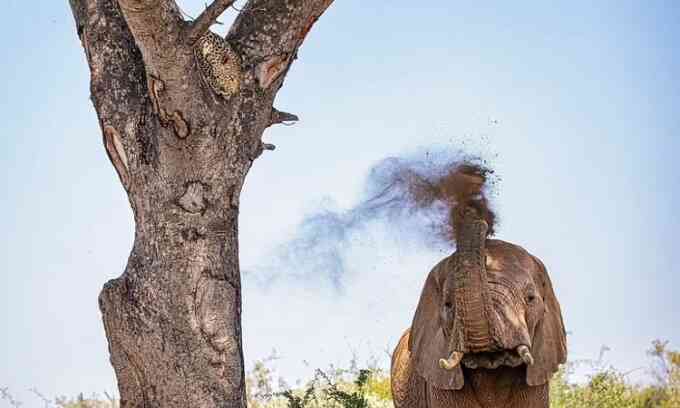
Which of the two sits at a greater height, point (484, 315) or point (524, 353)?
point (484, 315)

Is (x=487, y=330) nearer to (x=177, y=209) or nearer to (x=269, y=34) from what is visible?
(x=177, y=209)

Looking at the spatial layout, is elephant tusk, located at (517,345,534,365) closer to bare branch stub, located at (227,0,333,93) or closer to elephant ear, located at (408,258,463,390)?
elephant ear, located at (408,258,463,390)

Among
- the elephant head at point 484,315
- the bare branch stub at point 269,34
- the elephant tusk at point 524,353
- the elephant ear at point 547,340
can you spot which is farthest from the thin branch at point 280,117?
the elephant tusk at point 524,353

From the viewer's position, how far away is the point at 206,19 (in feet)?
26.5

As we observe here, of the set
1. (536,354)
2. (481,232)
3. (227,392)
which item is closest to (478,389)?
(536,354)

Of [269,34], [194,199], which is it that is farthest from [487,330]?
[269,34]

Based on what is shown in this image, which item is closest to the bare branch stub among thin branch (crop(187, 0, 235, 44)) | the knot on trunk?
thin branch (crop(187, 0, 235, 44))

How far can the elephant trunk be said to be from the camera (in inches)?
301

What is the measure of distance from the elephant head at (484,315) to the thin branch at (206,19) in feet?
6.92

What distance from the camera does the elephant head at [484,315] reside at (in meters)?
7.69

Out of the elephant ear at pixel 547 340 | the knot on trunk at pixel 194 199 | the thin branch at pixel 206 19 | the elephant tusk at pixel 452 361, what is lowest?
the elephant tusk at pixel 452 361

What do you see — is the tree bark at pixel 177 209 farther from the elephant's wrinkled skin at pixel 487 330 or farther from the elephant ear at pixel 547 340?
the elephant ear at pixel 547 340

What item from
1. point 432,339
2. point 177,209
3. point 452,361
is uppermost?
point 177,209

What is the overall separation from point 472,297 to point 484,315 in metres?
0.15
